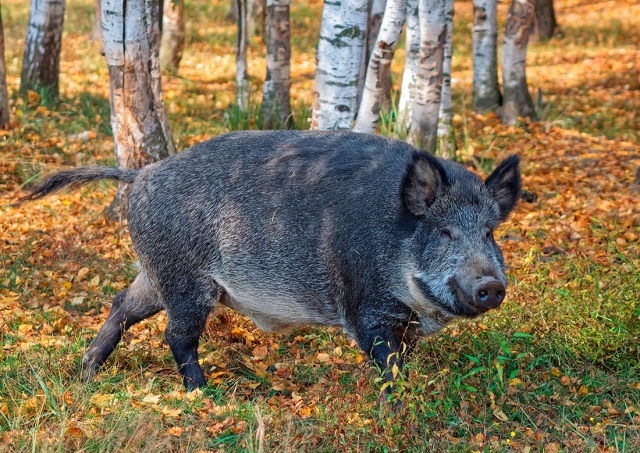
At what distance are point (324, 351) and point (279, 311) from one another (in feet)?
2.38

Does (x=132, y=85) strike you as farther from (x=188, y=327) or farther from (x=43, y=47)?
(x=43, y=47)

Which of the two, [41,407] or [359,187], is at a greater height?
[359,187]

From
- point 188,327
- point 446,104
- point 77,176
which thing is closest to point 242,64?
point 446,104

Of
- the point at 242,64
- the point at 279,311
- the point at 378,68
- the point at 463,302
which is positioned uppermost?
the point at 378,68

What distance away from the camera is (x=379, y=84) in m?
7.74

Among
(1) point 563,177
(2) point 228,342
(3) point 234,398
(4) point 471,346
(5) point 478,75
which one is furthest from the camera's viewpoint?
(5) point 478,75

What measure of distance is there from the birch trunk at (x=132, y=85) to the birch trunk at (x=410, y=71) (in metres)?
2.77

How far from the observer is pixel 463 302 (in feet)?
14.4

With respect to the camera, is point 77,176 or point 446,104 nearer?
point 77,176

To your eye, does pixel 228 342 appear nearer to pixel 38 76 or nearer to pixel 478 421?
pixel 478 421

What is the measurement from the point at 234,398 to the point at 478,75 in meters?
8.73

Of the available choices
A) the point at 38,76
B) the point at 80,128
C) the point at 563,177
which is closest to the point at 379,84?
the point at 563,177

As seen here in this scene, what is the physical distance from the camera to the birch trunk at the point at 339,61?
23.1 ft

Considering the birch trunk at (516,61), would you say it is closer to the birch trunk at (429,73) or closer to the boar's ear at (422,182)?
the birch trunk at (429,73)
